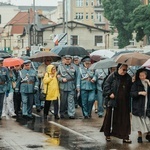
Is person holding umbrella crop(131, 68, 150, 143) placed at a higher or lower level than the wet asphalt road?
higher

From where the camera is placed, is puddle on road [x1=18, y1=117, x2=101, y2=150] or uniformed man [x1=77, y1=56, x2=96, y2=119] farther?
uniformed man [x1=77, y1=56, x2=96, y2=119]

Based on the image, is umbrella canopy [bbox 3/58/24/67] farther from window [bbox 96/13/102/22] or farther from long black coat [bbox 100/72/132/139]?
window [bbox 96/13/102/22]

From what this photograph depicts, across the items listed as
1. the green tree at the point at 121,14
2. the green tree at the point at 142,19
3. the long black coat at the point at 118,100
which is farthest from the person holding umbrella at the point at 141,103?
the green tree at the point at 121,14

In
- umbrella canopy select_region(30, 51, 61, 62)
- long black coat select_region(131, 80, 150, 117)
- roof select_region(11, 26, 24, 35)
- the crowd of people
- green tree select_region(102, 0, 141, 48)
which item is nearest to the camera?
long black coat select_region(131, 80, 150, 117)

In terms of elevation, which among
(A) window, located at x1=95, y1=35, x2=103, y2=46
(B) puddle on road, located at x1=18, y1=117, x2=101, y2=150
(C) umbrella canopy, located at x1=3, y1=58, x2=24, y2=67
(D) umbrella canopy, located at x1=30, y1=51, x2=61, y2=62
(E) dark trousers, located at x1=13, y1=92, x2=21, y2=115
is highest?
(A) window, located at x1=95, y1=35, x2=103, y2=46

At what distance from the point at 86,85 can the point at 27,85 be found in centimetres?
165

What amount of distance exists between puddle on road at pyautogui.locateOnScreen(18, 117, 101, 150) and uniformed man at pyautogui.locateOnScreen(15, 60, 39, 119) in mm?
1227

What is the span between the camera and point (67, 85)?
741 inches

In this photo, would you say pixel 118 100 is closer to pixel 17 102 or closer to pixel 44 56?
pixel 17 102

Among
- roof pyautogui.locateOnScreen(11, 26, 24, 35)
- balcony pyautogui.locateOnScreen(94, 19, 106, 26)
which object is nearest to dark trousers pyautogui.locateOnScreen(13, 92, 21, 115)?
roof pyautogui.locateOnScreen(11, 26, 24, 35)

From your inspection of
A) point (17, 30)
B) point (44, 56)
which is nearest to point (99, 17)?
point (17, 30)

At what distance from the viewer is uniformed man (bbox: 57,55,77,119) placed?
18.8 m

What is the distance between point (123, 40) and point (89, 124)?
72.8 meters

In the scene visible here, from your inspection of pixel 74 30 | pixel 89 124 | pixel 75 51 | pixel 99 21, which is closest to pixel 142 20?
pixel 74 30
